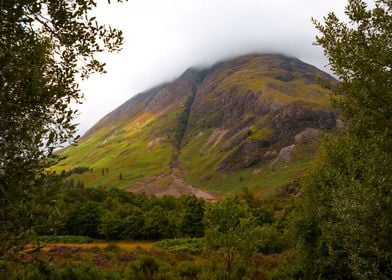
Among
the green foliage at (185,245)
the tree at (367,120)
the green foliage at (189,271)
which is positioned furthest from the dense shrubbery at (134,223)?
the tree at (367,120)

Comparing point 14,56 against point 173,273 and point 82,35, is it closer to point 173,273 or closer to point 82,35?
point 82,35

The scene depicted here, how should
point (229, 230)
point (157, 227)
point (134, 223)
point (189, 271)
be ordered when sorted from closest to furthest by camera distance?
point (229, 230), point (189, 271), point (134, 223), point (157, 227)

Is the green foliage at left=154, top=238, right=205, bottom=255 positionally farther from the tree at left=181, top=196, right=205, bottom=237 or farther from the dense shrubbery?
the tree at left=181, top=196, right=205, bottom=237

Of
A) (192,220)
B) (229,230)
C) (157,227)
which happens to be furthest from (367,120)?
(157,227)

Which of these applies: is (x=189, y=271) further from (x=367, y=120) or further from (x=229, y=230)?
(x=367, y=120)

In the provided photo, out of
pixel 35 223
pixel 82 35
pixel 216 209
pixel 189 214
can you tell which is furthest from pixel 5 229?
pixel 189 214

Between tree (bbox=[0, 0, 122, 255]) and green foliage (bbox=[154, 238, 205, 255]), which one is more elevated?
tree (bbox=[0, 0, 122, 255])

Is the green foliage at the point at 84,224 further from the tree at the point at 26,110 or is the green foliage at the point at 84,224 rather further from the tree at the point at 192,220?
the tree at the point at 26,110

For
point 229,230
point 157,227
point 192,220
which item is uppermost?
point 229,230

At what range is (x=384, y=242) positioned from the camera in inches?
542

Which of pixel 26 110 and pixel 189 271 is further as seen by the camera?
pixel 189 271

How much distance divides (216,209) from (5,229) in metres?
43.4

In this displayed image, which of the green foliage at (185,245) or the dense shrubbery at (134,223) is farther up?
the dense shrubbery at (134,223)

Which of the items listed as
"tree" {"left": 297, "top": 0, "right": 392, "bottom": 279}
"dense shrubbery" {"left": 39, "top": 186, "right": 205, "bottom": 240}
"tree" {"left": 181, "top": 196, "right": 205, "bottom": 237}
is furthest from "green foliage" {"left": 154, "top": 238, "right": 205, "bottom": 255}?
"tree" {"left": 297, "top": 0, "right": 392, "bottom": 279}
